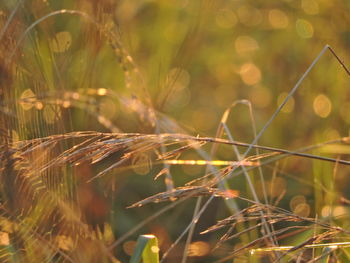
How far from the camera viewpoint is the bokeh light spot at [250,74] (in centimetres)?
230

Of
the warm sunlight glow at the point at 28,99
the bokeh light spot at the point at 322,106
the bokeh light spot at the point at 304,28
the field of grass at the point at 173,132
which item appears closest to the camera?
the field of grass at the point at 173,132

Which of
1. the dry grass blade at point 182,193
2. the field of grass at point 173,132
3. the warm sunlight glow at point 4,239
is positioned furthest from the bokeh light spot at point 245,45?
the dry grass blade at point 182,193

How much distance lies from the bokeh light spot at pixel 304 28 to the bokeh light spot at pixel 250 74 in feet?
0.65

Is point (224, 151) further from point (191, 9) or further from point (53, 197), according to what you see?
point (53, 197)

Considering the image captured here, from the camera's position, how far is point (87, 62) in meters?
1.19

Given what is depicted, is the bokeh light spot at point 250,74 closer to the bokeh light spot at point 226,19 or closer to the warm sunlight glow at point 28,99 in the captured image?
the bokeh light spot at point 226,19

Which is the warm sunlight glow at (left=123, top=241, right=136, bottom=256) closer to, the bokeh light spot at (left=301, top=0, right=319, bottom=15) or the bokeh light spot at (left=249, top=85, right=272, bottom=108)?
the bokeh light spot at (left=249, top=85, right=272, bottom=108)

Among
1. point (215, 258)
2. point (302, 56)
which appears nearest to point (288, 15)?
point (302, 56)

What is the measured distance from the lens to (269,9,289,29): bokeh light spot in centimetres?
233

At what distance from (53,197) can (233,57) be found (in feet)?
4.99

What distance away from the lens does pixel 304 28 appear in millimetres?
2213

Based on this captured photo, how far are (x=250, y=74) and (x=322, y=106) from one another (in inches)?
17.2

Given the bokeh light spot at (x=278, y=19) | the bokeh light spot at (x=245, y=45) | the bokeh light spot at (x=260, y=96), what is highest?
the bokeh light spot at (x=278, y=19)

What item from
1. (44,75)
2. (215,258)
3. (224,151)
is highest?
(44,75)
